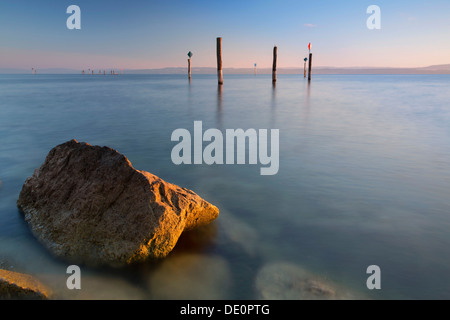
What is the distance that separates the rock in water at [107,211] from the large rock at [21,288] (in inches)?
16.1

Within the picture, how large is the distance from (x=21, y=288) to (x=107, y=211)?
3.35ft

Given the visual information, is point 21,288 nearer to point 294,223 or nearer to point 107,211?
point 107,211

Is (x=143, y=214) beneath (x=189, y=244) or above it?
above

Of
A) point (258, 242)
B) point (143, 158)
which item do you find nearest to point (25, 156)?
point (143, 158)

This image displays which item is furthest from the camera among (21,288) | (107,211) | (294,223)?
(294,223)

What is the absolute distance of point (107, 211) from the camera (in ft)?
11.2

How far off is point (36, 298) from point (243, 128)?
939 cm

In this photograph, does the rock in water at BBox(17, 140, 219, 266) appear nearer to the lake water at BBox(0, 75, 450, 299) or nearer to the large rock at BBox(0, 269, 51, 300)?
the lake water at BBox(0, 75, 450, 299)

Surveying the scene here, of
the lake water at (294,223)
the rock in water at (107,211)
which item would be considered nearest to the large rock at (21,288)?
the lake water at (294,223)

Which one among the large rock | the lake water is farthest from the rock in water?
the large rock

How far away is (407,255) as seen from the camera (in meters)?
3.50

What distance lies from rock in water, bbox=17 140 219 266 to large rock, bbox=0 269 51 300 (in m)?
0.41

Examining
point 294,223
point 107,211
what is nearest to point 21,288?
point 107,211
